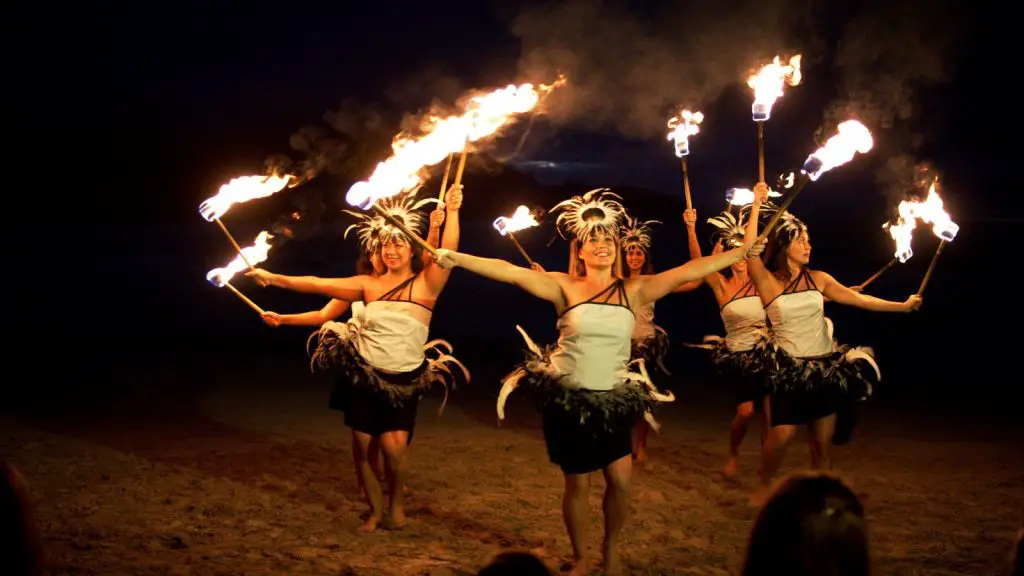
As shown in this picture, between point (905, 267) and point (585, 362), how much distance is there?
27.1 m

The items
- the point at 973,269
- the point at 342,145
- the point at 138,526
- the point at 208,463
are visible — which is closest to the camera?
the point at 138,526

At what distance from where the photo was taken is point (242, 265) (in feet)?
20.9

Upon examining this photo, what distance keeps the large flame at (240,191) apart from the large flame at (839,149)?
10.6ft

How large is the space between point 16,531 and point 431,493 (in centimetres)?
483

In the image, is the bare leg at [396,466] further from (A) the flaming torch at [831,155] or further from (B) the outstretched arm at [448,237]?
(A) the flaming torch at [831,155]

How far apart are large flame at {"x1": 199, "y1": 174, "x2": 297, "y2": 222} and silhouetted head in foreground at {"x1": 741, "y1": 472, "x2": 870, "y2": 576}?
13.8ft

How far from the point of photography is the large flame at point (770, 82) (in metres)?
5.29

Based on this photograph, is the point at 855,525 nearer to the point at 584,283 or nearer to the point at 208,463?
the point at 584,283

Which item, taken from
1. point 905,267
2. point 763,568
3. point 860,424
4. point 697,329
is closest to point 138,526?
point 763,568

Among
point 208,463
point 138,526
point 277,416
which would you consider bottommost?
point 138,526

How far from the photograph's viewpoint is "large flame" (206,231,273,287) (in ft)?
Result: 20.2

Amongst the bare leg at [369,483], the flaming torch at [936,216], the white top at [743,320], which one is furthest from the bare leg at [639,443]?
the bare leg at [369,483]

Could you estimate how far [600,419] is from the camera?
15.6 ft

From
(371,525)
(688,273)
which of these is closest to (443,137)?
(688,273)
